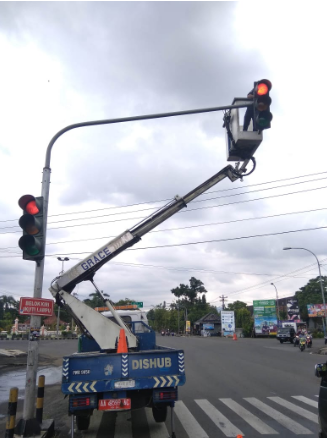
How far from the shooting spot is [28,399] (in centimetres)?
667

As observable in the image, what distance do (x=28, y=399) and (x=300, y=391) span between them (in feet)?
25.0

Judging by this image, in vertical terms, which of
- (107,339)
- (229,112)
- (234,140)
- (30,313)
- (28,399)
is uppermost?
(229,112)

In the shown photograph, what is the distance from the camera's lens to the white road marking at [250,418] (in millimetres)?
6928

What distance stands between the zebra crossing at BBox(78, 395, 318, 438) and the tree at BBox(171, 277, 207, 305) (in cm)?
11091

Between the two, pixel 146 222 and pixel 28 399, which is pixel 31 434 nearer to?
pixel 28 399

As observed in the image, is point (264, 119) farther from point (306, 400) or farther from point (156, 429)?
point (306, 400)

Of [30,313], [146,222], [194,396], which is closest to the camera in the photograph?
[30,313]

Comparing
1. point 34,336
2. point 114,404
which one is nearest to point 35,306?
point 34,336

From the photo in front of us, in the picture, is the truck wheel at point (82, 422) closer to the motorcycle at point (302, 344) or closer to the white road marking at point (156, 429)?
the white road marking at point (156, 429)

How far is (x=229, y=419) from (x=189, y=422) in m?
0.82

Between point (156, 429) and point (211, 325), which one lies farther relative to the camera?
point (211, 325)

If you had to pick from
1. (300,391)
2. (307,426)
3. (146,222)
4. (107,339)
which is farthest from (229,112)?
(300,391)

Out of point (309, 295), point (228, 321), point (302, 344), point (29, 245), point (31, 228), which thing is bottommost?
point (302, 344)

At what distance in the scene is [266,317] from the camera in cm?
6216
